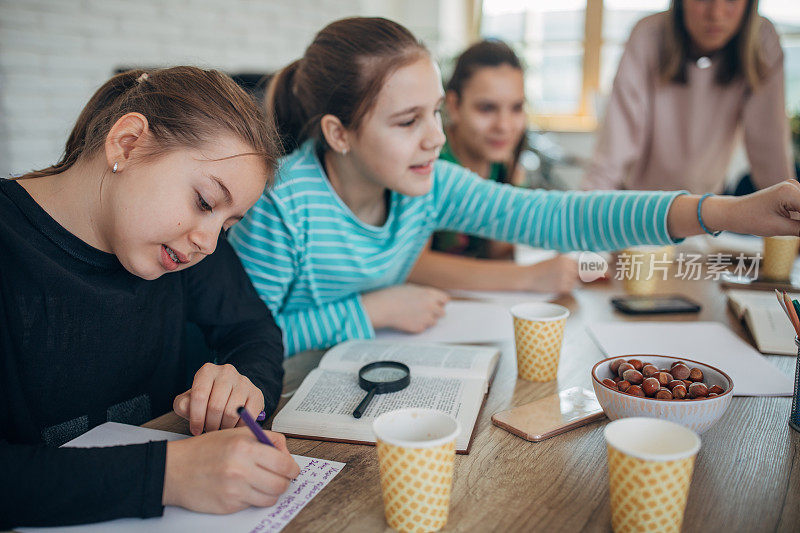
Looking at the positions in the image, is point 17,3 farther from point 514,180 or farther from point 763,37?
point 763,37

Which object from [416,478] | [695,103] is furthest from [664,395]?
[695,103]

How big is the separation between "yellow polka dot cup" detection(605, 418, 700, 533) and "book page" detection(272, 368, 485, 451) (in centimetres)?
20

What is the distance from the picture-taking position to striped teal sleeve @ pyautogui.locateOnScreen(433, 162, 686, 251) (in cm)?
110

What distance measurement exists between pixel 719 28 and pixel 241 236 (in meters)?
1.38

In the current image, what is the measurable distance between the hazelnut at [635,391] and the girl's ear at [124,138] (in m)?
0.68

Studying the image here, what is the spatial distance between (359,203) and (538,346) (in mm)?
534

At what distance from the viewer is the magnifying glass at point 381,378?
0.83m

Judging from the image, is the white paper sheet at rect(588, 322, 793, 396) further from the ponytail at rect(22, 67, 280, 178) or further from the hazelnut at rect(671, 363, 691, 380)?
the ponytail at rect(22, 67, 280, 178)

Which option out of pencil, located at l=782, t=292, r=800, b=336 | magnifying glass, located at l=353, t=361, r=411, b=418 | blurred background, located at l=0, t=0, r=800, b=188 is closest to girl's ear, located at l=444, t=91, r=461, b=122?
blurred background, located at l=0, t=0, r=800, b=188

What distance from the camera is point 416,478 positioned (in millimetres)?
572

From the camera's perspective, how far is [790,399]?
0.85m

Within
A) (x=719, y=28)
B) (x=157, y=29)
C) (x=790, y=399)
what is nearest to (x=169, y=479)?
(x=790, y=399)

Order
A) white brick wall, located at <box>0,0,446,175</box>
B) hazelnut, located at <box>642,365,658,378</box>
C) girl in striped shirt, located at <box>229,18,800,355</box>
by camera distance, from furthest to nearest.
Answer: white brick wall, located at <box>0,0,446,175</box> → girl in striped shirt, located at <box>229,18,800,355</box> → hazelnut, located at <box>642,365,658,378</box>

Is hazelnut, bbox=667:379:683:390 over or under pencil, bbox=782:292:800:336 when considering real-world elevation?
under
